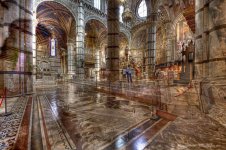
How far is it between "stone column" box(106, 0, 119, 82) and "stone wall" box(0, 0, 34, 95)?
4616 mm

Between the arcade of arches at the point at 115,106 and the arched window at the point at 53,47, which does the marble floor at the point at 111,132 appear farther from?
the arched window at the point at 53,47

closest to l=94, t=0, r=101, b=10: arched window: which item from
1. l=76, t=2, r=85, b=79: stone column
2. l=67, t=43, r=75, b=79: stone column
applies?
l=76, t=2, r=85, b=79: stone column

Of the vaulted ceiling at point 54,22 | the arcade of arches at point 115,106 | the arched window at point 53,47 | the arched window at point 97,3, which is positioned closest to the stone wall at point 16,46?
the arcade of arches at point 115,106

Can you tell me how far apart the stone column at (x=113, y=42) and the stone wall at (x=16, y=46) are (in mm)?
4616

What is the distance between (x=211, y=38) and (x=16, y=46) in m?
7.06

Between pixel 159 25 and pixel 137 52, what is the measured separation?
24.3ft

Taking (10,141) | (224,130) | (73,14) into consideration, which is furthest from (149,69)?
(10,141)

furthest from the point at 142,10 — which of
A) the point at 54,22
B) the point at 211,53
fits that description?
the point at 211,53

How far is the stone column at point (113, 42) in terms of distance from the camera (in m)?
9.16

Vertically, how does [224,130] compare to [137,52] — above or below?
below

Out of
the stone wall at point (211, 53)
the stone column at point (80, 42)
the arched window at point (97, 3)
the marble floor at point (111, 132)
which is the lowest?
the marble floor at point (111, 132)

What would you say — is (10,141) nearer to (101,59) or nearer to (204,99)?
(204,99)

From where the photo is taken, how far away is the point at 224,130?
82.8 inches

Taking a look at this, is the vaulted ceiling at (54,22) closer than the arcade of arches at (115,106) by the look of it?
No
